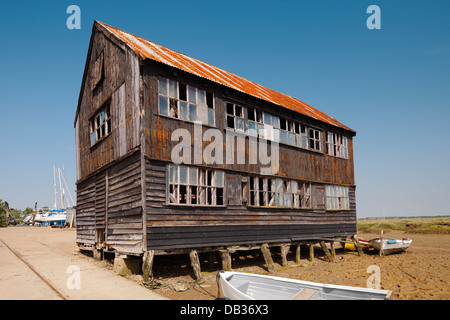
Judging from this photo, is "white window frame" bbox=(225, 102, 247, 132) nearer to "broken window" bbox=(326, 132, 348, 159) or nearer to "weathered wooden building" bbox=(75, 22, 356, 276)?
"weathered wooden building" bbox=(75, 22, 356, 276)

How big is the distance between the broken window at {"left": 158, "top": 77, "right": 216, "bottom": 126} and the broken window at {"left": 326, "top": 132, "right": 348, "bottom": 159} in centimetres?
982

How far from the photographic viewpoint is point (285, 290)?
952 centimetres

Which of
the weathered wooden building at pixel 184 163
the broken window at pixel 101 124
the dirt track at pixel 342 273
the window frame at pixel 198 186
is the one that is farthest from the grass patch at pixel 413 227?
the broken window at pixel 101 124

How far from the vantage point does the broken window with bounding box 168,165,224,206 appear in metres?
13.1

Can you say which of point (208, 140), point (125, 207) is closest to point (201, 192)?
point (208, 140)

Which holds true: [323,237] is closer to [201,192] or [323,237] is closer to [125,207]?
[201,192]

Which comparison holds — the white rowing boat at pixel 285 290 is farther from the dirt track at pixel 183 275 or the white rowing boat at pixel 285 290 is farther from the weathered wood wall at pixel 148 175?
the weathered wood wall at pixel 148 175

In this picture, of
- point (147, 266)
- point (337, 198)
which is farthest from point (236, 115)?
point (337, 198)

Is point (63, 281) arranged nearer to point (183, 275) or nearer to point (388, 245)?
point (183, 275)

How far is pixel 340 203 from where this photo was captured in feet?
71.2

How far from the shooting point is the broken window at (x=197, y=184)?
13.1 metres

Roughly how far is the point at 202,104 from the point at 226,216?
4980 millimetres

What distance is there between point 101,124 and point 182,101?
211 inches
